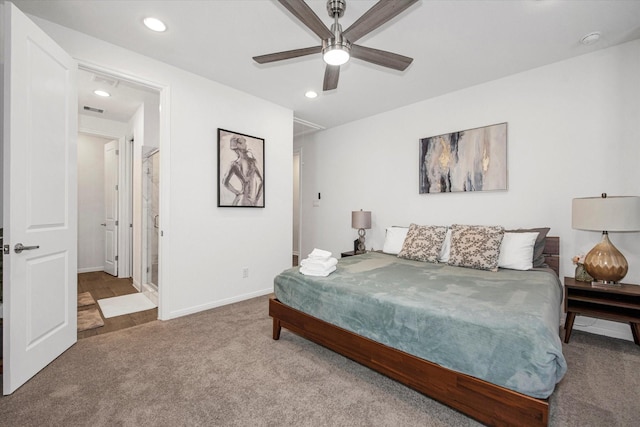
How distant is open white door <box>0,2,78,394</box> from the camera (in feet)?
5.75

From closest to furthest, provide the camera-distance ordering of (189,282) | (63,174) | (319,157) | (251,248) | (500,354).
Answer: (500,354) → (63,174) → (189,282) → (251,248) → (319,157)

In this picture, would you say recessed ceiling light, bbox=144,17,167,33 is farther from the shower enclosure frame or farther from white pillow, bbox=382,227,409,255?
white pillow, bbox=382,227,409,255

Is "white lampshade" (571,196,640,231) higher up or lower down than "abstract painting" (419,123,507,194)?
lower down

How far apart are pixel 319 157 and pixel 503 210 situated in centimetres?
318

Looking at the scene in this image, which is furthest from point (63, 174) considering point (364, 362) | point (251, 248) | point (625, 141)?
point (625, 141)

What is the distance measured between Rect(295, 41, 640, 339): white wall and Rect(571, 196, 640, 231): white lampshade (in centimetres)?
50

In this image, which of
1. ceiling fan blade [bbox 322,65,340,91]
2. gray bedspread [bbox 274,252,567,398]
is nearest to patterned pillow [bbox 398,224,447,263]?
gray bedspread [bbox 274,252,567,398]

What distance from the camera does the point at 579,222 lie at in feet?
7.76

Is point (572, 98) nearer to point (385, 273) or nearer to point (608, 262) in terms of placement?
point (608, 262)

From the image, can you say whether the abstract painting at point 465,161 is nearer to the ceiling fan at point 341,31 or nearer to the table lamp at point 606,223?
the table lamp at point 606,223

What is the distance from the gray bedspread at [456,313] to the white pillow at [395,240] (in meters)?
0.90

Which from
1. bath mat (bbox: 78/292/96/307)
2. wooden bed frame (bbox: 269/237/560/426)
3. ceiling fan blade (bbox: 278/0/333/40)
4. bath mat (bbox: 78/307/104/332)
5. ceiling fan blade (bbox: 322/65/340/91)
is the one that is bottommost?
bath mat (bbox: 78/307/104/332)

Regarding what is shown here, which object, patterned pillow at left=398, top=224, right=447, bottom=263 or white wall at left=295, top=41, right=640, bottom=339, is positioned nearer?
white wall at left=295, top=41, right=640, bottom=339

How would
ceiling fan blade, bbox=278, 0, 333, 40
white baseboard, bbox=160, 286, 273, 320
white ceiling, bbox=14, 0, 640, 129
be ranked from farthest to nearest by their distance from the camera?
white baseboard, bbox=160, 286, 273, 320
white ceiling, bbox=14, 0, 640, 129
ceiling fan blade, bbox=278, 0, 333, 40
